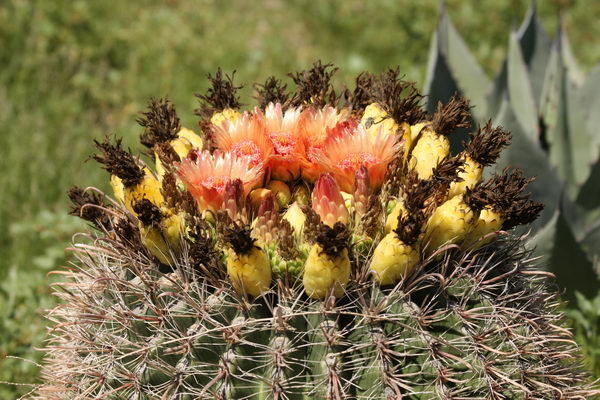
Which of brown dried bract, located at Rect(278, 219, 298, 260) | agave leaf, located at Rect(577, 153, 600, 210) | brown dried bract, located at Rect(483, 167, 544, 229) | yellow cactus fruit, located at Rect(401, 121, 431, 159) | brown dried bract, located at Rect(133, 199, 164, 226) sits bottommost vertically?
brown dried bract, located at Rect(278, 219, 298, 260)

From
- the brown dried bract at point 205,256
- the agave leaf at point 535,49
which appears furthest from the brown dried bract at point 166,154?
the agave leaf at point 535,49

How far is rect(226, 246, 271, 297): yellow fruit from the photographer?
1.83 m

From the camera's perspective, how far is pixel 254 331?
1858 mm

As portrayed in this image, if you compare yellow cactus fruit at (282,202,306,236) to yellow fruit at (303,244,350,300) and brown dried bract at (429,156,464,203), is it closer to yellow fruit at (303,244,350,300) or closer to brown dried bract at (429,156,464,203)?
yellow fruit at (303,244,350,300)

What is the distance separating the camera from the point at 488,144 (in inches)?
81.0

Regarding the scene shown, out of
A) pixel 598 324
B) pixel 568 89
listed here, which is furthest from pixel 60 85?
pixel 598 324

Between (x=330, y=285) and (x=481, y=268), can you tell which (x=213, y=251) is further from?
(x=481, y=268)

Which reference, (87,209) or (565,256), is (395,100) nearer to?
(87,209)

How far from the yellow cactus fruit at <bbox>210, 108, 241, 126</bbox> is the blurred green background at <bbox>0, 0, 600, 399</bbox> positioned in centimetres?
174

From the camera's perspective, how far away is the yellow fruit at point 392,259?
1.86 metres

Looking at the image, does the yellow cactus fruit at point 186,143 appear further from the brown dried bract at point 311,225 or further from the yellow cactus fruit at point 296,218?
the brown dried bract at point 311,225

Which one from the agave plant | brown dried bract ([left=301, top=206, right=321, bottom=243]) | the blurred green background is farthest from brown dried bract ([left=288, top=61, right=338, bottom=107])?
the blurred green background

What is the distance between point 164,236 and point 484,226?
2.78 ft

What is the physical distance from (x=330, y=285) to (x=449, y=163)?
45 centimetres
